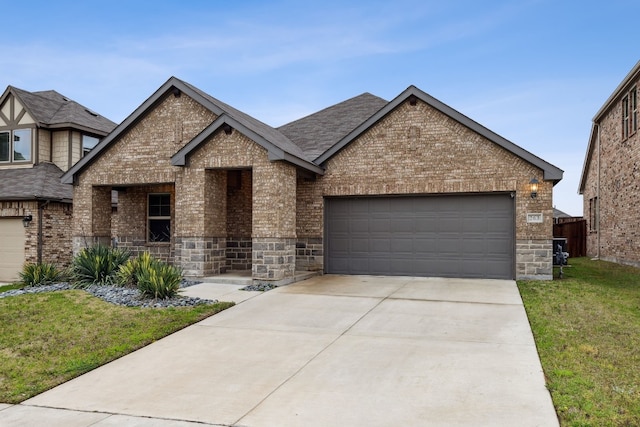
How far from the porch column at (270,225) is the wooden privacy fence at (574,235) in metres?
18.1

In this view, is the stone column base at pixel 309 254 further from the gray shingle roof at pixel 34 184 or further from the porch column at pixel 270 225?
the gray shingle roof at pixel 34 184

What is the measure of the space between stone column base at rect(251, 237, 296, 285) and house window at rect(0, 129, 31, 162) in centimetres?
1185

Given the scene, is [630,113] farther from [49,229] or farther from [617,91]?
[49,229]

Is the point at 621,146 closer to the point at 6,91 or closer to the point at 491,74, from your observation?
the point at 491,74

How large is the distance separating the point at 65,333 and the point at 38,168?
42.4 ft

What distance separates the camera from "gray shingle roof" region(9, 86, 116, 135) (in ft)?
64.5

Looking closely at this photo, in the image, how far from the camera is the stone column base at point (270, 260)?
1309 cm

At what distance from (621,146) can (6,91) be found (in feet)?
80.2

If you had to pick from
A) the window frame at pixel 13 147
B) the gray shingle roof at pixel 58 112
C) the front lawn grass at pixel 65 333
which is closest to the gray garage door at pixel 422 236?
the front lawn grass at pixel 65 333

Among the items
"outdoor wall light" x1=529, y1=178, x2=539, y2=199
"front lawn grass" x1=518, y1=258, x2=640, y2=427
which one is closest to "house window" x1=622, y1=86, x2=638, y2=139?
"outdoor wall light" x1=529, y1=178, x2=539, y2=199

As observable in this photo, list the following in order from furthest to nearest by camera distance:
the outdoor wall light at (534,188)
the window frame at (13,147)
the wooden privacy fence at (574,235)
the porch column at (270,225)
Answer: the wooden privacy fence at (574,235)
the window frame at (13,147)
the outdoor wall light at (534,188)
the porch column at (270,225)

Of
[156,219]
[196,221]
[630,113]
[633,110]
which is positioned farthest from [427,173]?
[630,113]

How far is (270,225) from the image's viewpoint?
521 inches

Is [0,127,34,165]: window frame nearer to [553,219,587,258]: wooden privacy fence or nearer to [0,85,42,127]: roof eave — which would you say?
[0,85,42,127]: roof eave
